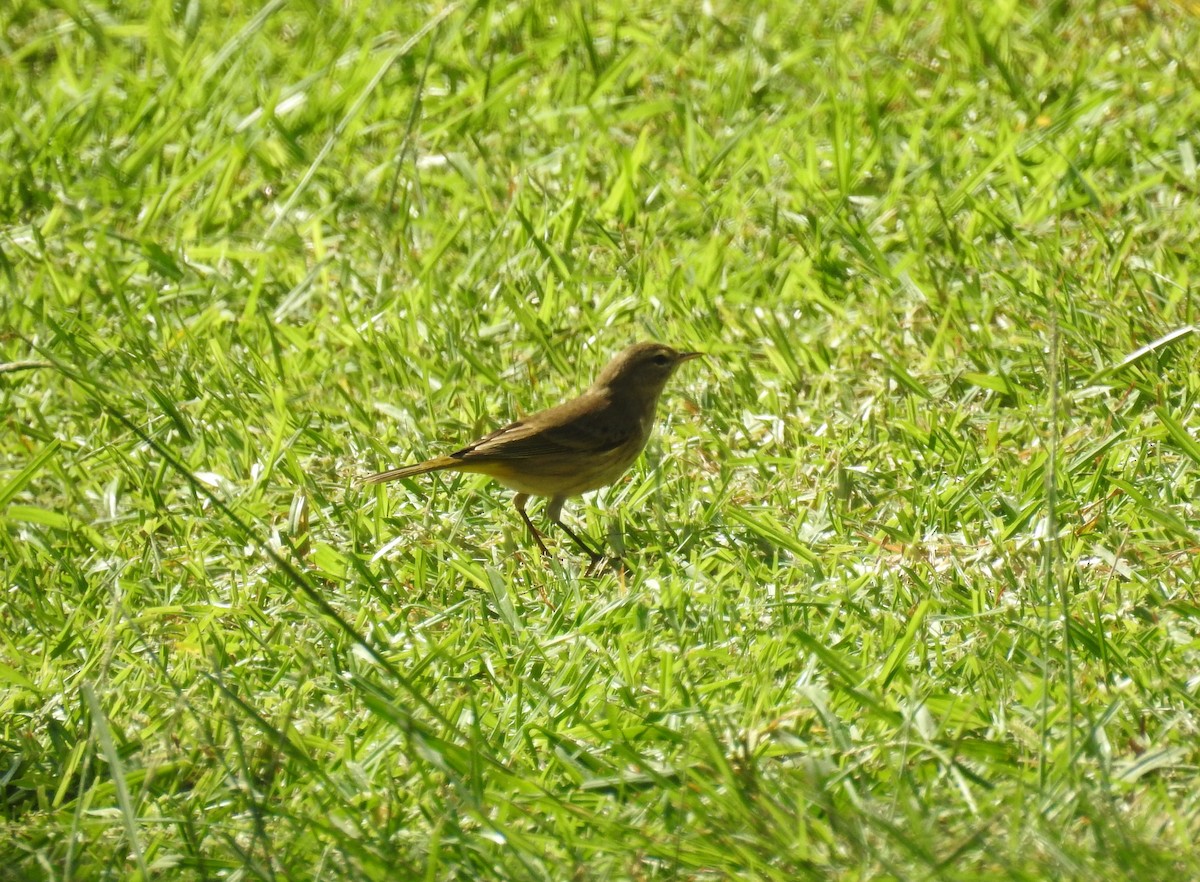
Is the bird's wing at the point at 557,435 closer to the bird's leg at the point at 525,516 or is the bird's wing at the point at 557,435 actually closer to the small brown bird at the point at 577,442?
the small brown bird at the point at 577,442

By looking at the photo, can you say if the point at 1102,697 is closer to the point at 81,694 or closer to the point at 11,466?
the point at 81,694

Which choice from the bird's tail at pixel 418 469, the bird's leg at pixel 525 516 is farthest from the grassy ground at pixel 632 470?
the bird's tail at pixel 418 469

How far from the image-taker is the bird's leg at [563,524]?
5727 millimetres

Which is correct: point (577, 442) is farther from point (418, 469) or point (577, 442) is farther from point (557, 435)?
point (418, 469)

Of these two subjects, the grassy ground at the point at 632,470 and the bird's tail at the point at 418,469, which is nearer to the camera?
the grassy ground at the point at 632,470

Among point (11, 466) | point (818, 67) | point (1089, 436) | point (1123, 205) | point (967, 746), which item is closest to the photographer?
point (967, 746)

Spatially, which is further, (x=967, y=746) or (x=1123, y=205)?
(x=1123, y=205)

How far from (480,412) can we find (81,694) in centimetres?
221

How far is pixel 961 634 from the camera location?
4676mm

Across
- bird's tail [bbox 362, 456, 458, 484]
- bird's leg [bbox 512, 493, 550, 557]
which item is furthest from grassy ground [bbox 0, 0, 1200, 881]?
bird's tail [bbox 362, 456, 458, 484]

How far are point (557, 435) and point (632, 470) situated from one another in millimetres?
648

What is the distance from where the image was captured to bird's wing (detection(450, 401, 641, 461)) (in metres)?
5.75

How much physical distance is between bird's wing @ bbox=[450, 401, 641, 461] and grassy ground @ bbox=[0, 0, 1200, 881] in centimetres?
24

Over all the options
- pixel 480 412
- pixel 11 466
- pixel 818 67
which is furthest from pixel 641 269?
pixel 11 466
